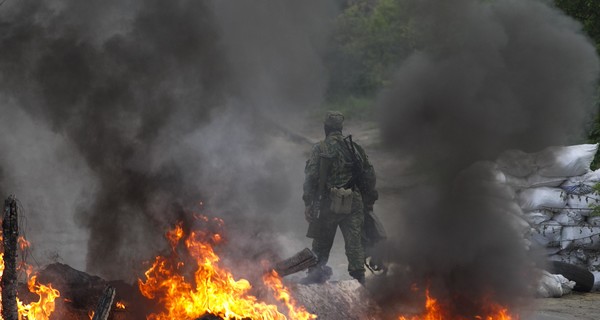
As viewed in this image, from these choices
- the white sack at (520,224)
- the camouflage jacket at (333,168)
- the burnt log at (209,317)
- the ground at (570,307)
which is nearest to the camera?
the burnt log at (209,317)

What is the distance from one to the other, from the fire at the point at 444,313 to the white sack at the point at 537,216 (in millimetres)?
3000

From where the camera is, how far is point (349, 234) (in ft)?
22.3

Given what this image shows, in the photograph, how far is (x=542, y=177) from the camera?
29.0 feet

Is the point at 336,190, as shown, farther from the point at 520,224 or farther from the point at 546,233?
the point at 546,233

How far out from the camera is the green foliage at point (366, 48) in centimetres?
2145

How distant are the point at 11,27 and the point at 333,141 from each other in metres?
3.53

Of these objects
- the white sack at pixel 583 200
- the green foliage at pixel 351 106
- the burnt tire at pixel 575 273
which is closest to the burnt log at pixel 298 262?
the burnt tire at pixel 575 273

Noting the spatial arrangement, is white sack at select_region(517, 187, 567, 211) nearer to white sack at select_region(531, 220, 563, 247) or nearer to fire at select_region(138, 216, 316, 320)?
white sack at select_region(531, 220, 563, 247)

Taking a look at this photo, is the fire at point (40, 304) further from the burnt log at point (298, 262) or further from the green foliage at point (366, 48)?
the green foliage at point (366, 48)

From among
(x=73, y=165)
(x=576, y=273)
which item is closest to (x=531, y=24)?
(x=576, y=273)

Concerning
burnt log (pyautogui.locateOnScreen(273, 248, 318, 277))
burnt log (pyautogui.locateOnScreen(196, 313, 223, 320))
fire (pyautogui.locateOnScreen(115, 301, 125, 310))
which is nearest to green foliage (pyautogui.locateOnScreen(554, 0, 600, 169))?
burnt log (pyautogui.locateOnScreen(273, 248, 318, 277))

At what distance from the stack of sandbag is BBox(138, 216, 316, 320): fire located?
4.25 meters

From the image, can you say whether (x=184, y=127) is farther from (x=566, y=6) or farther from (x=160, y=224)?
(x=566, y=6)

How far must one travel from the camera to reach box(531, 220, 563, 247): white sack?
28.2 feet
